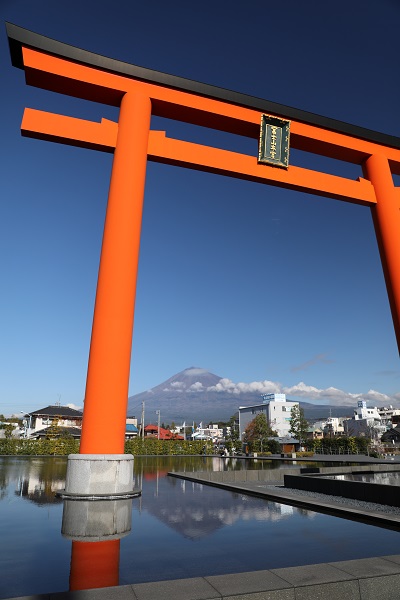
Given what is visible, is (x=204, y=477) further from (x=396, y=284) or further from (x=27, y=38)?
(x=27, y=38)

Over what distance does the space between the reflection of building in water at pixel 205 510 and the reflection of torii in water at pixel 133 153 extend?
112 centimetres

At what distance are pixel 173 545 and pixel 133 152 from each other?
20.1 ft

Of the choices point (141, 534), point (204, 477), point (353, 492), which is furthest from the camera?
point (204, 477)

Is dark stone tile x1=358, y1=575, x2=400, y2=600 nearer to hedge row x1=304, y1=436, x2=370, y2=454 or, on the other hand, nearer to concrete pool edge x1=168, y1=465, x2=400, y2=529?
concrete pool edge x1=168, y1=465, x2=400, y2=529

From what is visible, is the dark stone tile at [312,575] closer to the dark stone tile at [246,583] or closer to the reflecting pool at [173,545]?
the dark stone tile at [246,583]

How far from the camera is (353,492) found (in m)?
7.46

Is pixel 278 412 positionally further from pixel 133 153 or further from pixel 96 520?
pixel 96 520

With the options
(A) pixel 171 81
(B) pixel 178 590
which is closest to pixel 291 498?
(B) pixel 178 590

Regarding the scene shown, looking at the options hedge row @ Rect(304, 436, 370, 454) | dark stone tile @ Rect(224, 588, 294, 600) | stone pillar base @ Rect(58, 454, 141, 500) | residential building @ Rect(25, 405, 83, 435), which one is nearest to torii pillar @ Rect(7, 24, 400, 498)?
stone pillar base @ Rect(58, 454, 141, 500)

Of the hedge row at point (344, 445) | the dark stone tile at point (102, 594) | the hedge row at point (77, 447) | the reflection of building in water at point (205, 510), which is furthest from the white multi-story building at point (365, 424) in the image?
the dark stone tile at point (102, 594)

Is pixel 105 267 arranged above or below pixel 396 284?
below

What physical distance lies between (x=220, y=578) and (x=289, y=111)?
9.18 meters

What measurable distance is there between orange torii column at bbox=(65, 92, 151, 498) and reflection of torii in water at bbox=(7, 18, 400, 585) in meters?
0.02

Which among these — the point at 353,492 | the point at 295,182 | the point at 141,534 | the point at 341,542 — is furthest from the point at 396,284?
the point at 141,534
